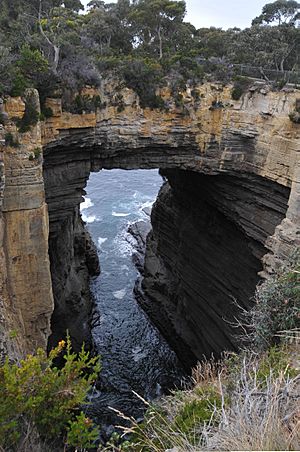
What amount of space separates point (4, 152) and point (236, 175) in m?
10.1

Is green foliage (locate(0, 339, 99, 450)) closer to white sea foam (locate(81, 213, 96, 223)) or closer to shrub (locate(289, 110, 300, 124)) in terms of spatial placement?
shrub (locate(289, 110, 300, 124))

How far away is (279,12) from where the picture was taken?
23656mm

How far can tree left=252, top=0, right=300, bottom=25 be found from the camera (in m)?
22.9

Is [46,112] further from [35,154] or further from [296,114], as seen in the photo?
[296,114]

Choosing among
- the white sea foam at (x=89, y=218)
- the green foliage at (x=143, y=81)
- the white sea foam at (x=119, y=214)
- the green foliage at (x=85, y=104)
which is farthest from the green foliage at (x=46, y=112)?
the white sea foam at (x=119, y=214)

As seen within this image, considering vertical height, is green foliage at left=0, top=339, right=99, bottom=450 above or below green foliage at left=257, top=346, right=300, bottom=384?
below

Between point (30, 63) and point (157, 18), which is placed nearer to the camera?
point (30, 63)

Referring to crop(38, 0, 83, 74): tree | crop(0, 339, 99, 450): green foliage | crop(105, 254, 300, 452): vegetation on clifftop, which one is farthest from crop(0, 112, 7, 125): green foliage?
crop(105, 254, 300, 452): vegetation on clifftop

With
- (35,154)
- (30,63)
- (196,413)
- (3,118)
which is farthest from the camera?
(30,63)

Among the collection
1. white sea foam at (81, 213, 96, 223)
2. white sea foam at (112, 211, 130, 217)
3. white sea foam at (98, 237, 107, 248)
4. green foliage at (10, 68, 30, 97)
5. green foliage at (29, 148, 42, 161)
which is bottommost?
white sea foam at (98, 237, 107, 248)

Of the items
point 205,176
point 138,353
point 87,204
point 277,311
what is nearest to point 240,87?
point 205,176

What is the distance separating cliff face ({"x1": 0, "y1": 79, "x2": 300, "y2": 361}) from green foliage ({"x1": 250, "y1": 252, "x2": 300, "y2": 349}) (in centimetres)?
548

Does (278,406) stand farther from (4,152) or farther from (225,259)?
(225,259)

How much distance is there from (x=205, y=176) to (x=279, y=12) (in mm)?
12070
